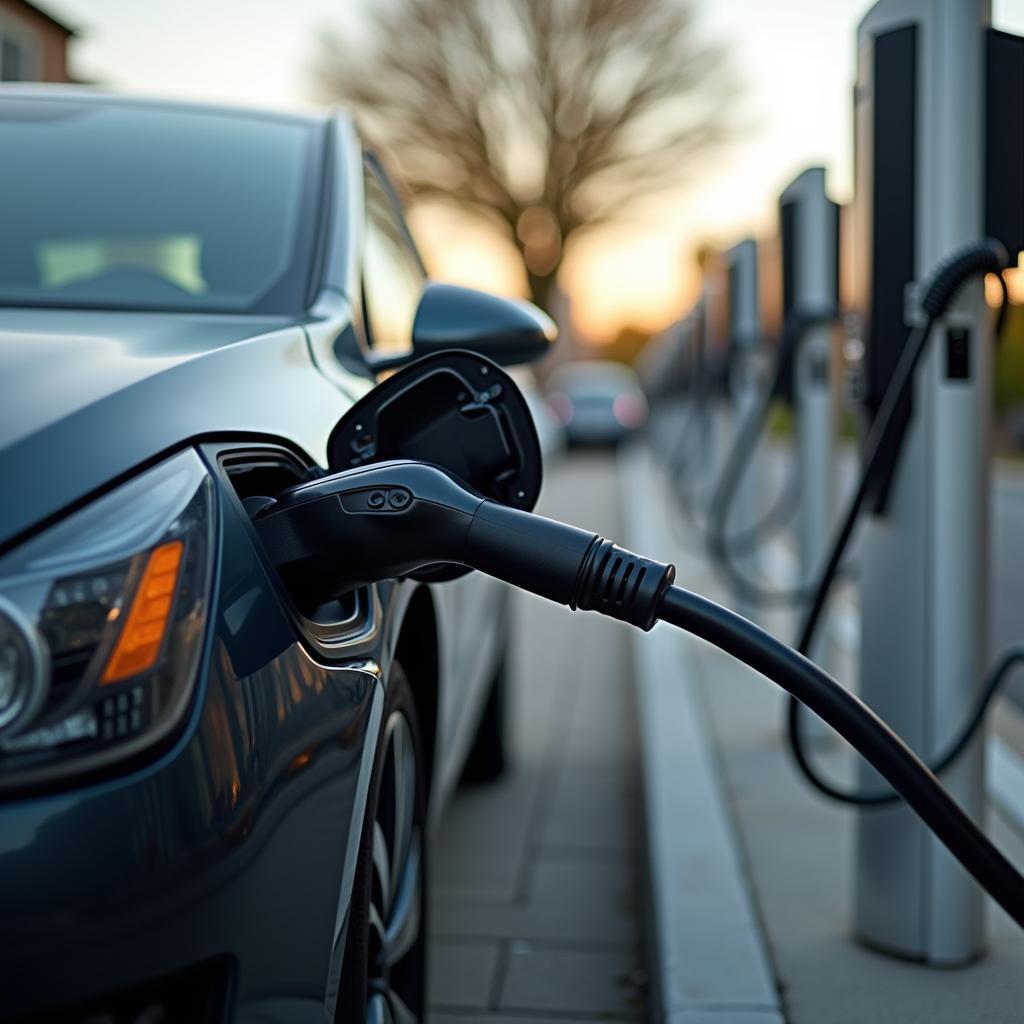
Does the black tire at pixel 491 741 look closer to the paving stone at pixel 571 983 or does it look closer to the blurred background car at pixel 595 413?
the paving stone at pixel 571 983

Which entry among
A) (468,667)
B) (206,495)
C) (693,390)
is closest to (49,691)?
(206,495)

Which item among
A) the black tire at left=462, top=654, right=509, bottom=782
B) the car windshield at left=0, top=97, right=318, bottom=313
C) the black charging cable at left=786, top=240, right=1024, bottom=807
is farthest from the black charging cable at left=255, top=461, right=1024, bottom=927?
the black tire at left=462, top=654, right=509, bottom=782

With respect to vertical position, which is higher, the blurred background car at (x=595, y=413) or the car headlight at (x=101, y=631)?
the blurred background car at (x=595, y=413)

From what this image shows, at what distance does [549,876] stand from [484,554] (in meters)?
2.23

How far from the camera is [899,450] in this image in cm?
246

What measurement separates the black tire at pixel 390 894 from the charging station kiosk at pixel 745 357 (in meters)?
4.04

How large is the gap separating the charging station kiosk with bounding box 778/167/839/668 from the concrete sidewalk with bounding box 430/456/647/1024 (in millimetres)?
874

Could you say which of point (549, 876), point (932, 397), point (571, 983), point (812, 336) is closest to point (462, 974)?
point (571, 983)

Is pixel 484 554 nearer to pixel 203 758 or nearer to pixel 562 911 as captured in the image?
pixel 203 758

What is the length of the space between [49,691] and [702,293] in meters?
8.59

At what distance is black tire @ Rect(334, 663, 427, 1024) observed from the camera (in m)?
1.44

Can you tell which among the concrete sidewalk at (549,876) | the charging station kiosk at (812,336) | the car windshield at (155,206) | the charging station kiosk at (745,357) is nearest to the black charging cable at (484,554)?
the car windshield at (155,206)

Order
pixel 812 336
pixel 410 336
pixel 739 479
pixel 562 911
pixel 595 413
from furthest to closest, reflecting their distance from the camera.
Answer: pixel 595 413 → pixel 739 479 → pixel 812 336 → pixel 562 911 → pixel 410 336

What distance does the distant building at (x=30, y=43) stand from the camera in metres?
16.4
